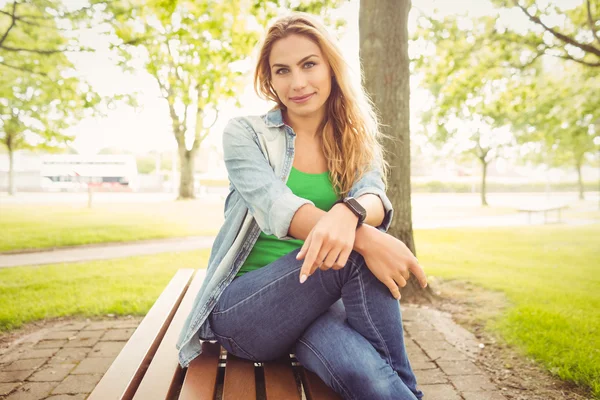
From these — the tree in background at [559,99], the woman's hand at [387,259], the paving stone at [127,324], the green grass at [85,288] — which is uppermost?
the tree in background at [559,99]

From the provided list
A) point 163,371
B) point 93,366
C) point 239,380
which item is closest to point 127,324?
point 93,366

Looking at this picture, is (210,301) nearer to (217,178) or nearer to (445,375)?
(445,375)

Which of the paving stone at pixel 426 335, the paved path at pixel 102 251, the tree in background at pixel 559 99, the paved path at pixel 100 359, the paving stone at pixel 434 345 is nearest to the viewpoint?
the paved path at pixel 100 359

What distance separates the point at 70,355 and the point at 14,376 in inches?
15.9

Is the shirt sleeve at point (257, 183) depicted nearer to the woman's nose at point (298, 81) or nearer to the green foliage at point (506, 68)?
the woman's nose at point (298, 81)

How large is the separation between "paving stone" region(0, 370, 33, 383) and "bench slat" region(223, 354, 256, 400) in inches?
75.8

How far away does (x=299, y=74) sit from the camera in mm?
2100

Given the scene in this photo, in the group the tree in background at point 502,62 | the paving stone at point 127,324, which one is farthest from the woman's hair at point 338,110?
the tree in background at point 502,62

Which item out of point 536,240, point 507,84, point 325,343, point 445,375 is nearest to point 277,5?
point 445,375

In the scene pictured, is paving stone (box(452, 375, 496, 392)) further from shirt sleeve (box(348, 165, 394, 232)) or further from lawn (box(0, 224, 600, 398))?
shirt sleeve (box(348, 165, 394, 232))

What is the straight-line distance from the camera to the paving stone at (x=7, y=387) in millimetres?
2691

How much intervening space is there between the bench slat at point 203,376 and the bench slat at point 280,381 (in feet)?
0.64

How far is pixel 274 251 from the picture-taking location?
2.01 metres

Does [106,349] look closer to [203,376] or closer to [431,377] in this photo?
[203,376]
